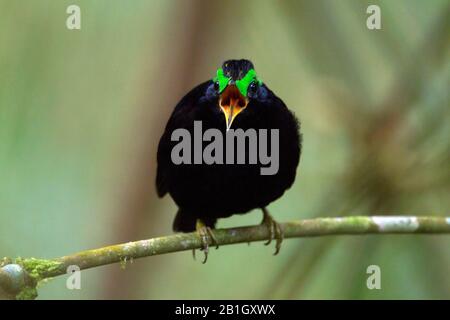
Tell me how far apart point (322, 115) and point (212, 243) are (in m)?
1.42

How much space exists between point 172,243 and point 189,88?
63.6 inches

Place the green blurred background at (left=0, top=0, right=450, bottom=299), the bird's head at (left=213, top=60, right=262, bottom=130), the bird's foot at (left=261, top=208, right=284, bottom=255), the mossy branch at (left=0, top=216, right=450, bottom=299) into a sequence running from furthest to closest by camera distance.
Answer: the green blurred background at (left=0, top=0, right=450, bottom=299), the bird's foot at (left=261, top=208, right=284, bottom=255), the bird's head at (left=213, top=60, right=262, bottom=130), the mossy branch at (left=0, top=216, right=450, bottom=299)

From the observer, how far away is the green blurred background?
14.6 feet

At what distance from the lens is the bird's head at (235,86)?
375 centimetres

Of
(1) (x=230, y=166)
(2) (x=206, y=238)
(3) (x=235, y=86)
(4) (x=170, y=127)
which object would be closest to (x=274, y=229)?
(2) (x=206, y=238)

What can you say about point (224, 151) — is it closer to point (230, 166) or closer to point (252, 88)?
point (230, 166)

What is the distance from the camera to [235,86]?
3.75 metres

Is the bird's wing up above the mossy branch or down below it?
above

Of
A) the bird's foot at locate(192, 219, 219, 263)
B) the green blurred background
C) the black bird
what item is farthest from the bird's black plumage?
the green blurred background

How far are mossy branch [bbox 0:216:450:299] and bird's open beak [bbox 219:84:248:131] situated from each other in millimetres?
678

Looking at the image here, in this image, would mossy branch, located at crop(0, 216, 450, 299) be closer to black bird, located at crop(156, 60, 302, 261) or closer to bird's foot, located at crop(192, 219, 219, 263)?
bird's foot, located at crop(192, 219, 219, 263)

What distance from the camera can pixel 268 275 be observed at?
4969 mm
